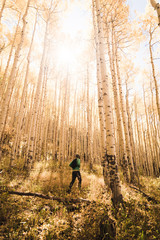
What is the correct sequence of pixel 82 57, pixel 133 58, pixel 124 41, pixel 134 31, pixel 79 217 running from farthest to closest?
pixel 82 57 → pixel 133 58 → pixel 124 41 → pixel 134 31 → pixel 79 217

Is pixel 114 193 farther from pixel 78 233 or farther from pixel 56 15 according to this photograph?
pixel 56 15

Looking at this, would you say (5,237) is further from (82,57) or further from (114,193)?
(82,57)

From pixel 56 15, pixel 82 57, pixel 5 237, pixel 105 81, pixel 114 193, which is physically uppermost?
pixel 56 15

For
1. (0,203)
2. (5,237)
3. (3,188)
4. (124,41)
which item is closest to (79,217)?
(5,237)

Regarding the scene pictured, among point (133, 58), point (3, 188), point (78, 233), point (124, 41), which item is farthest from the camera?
point (133, 58)

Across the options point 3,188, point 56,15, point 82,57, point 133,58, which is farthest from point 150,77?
point 3,188

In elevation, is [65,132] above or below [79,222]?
above

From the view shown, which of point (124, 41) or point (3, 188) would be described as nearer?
point (3, 188)

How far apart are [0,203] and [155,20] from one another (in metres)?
11.0

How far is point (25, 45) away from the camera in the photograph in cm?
901

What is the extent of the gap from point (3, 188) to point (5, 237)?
1.80m

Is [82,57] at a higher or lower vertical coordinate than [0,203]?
higher

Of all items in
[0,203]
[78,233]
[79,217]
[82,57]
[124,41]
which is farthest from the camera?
[82,57]

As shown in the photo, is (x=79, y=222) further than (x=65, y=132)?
No
